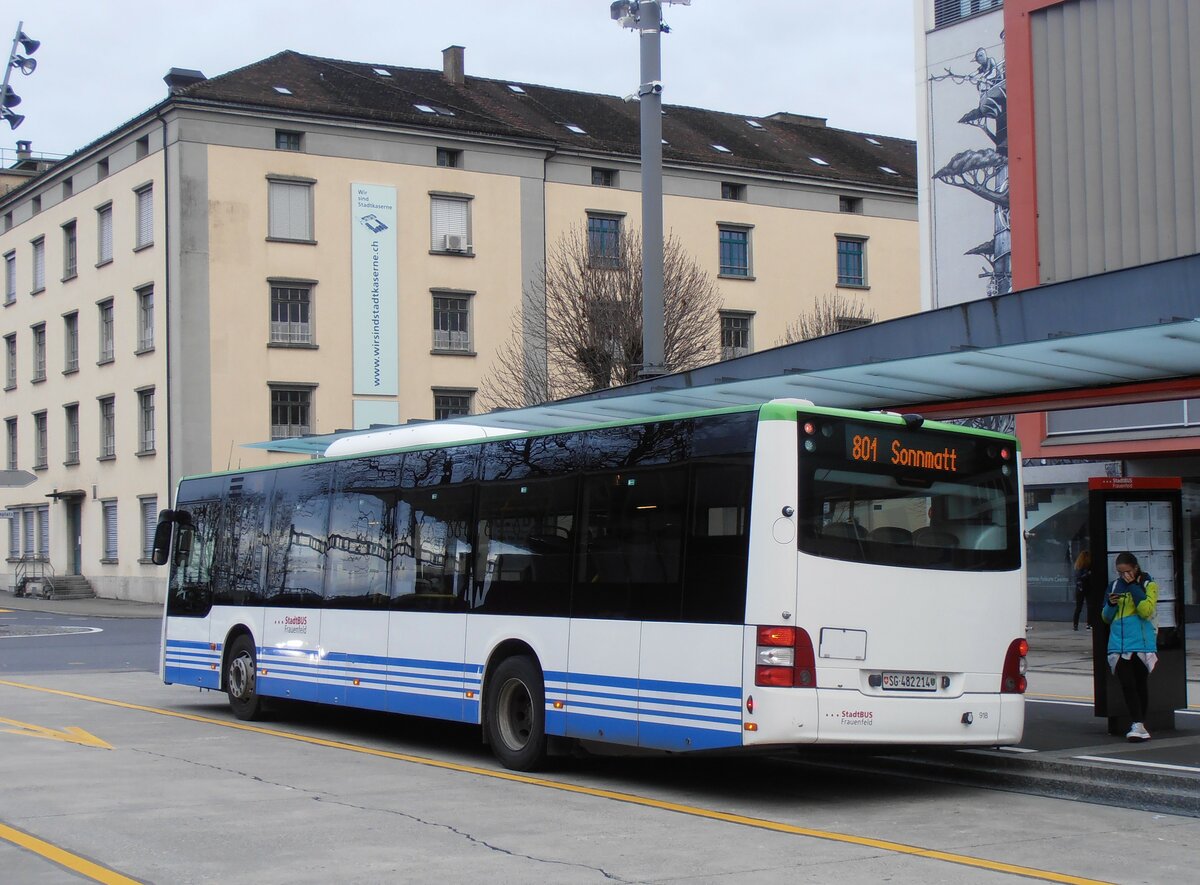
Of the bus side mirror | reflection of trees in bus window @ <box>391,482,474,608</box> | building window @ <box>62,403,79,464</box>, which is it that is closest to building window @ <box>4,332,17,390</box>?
building window @ <box>62,403,79,464</box>

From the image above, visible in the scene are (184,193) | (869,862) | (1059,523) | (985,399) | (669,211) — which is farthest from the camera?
(669,211)

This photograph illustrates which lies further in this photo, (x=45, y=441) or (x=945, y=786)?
(x=45, y=441)

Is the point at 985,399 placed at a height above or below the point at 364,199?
below

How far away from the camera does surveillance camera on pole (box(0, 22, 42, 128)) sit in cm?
2025

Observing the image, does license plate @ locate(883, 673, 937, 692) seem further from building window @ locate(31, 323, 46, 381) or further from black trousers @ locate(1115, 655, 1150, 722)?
building window @ locate(31, 323, 46, 381)

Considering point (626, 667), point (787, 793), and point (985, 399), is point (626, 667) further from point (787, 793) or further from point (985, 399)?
point (985, 399)

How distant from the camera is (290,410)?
48.6m

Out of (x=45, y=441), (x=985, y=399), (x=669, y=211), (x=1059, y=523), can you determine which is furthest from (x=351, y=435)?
(x=45, y=441)

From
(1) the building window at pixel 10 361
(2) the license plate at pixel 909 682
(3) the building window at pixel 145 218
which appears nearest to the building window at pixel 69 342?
(1) the building window at pixel 10 361

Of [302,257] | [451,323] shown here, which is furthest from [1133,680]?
[451,323]

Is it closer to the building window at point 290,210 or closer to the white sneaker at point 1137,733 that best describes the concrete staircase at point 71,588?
the building window at point 290,210

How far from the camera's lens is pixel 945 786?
11.7 metres

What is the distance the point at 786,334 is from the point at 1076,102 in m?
32.9

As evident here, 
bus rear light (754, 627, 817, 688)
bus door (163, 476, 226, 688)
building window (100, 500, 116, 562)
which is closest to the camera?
bus rear light (754, 627, 817, 688)
